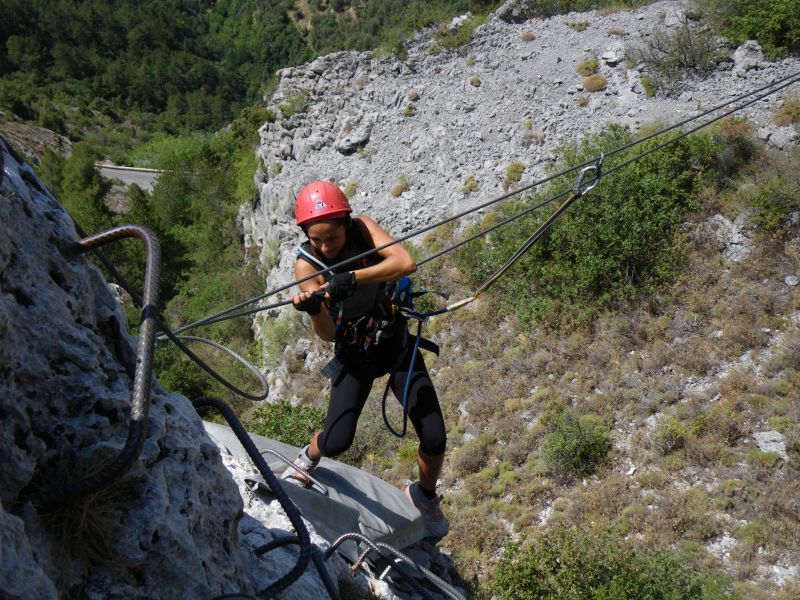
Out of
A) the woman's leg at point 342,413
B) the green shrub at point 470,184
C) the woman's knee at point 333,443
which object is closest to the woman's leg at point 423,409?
the woman's leg at point 342,413

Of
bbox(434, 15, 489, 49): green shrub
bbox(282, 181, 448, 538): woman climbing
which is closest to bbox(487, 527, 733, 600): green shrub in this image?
bbox(282, 181, 448, 538): woman climbing

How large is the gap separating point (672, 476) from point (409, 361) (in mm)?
3699

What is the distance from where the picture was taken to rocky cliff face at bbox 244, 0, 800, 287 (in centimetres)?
1173

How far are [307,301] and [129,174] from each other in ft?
167

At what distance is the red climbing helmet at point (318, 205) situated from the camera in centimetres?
343

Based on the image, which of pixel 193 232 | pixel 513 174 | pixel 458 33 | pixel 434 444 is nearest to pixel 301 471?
pixel 434 444

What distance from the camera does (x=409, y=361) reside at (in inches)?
155

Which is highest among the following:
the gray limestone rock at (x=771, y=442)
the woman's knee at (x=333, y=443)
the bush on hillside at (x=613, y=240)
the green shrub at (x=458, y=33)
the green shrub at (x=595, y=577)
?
the green shrub at (x=458, y=33)

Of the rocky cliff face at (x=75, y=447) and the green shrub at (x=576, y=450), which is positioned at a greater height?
the rocky cliff face at (x=75, y=447)

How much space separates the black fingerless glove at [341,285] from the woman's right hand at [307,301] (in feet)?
0.24

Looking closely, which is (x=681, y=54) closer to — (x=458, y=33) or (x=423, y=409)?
(x=458, y=33)

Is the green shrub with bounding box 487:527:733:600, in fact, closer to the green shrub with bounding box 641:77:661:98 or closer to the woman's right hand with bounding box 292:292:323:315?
the woman's right hand with bounding box 292:292:323:315

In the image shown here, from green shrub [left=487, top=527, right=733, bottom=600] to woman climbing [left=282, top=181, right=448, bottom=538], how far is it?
1.10 meters

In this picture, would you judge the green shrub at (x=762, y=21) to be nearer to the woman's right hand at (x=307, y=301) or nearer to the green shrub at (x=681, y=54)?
the green shrub at (x=681, y=54)
